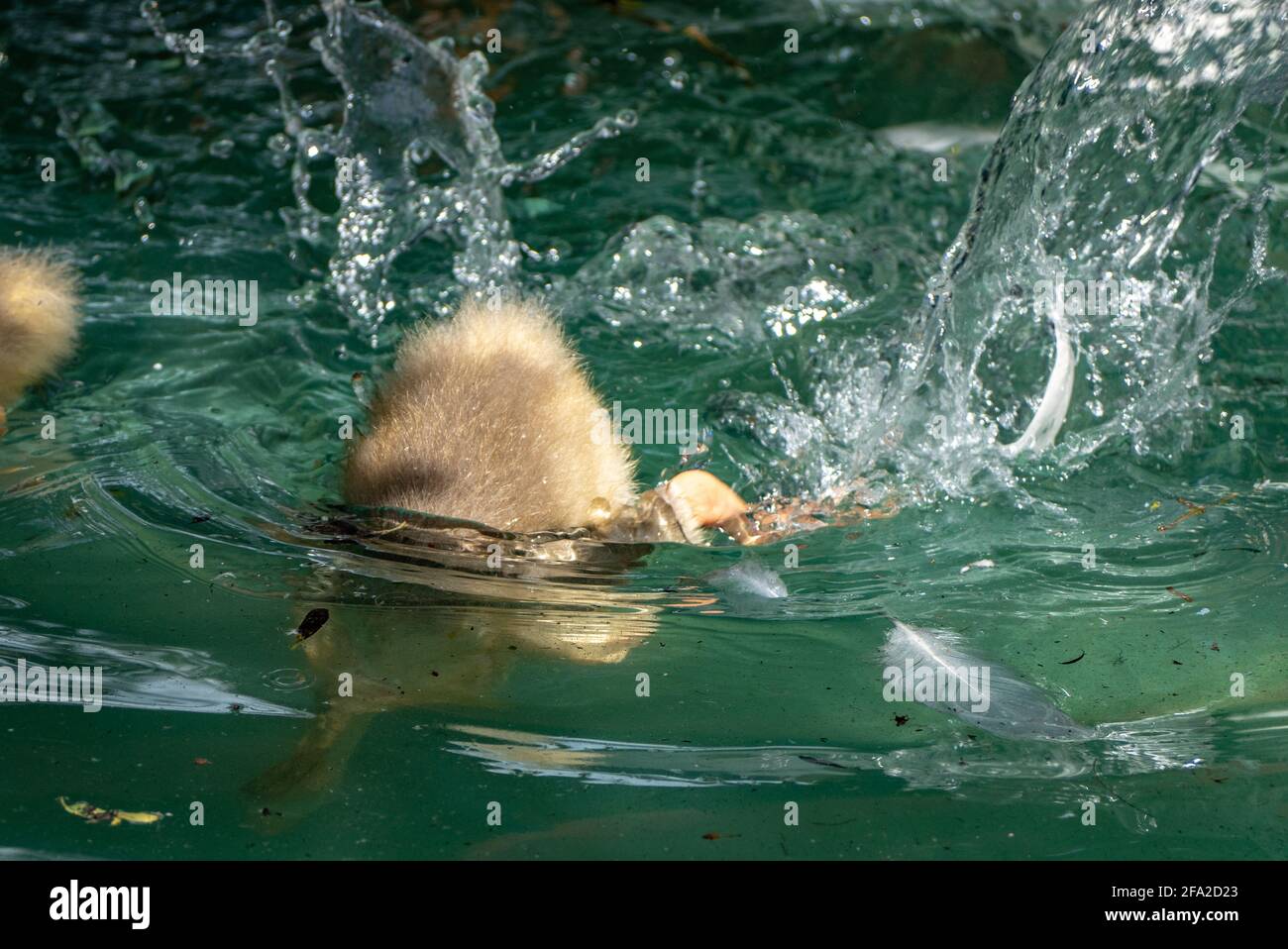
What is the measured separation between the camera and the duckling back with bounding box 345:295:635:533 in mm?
2977

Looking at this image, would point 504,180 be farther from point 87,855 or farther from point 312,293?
point 87,855

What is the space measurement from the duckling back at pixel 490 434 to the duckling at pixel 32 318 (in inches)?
45.8

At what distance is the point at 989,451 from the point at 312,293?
8.04 feet

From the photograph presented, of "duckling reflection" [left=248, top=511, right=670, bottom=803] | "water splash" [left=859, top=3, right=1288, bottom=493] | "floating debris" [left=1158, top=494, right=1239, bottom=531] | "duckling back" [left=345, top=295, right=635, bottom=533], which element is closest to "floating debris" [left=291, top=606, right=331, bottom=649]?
"duckling reflection" [left=248, top=511, right=670, bottom=803]

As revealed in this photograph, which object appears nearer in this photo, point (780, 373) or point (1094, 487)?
point (1094, 487)

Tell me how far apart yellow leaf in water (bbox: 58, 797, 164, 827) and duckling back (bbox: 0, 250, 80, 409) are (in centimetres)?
194

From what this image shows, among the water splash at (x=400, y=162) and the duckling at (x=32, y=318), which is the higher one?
the water splash at (x=400, y=162)

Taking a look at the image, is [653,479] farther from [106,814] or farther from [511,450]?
[106,814]

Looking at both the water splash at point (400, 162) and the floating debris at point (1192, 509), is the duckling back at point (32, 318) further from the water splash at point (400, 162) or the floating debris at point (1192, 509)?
the floating debris at point (1192, 509)

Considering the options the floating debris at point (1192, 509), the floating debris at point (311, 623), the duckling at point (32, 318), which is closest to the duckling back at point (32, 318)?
the duckling at point (32, 318)

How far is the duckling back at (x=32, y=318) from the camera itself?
3623mm

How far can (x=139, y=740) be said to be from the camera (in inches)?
89.2

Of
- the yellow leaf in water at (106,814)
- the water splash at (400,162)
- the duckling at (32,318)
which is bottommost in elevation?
the yellow leaf in water at (106,814)
